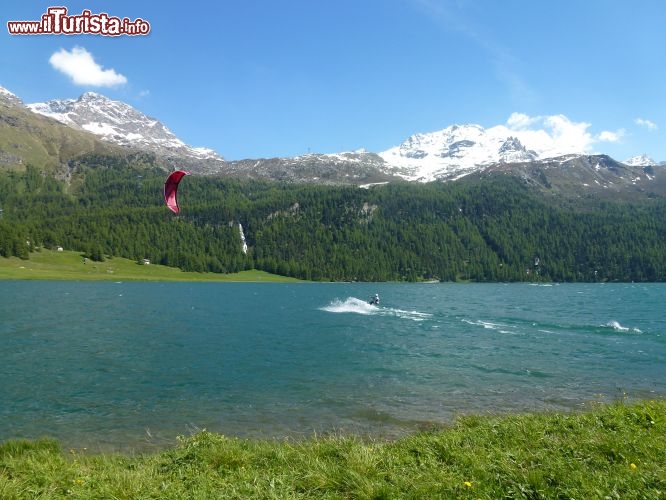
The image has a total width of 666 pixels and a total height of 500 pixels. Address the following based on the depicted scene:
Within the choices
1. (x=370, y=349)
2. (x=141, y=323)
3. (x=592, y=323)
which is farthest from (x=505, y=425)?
(x=592, y=323)

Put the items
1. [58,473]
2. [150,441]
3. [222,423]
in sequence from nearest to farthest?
[58,473]
[150,441]
[222,423]

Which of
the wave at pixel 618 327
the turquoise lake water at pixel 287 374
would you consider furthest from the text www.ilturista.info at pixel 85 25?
the wave at pixel 618 327

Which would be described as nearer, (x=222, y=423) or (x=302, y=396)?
(x=222, y=423)

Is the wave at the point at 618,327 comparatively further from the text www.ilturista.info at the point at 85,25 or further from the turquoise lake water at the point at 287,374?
the text www.ilturista.info at the point at 85,25

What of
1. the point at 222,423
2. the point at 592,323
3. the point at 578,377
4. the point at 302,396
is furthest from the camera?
the point at 592,323

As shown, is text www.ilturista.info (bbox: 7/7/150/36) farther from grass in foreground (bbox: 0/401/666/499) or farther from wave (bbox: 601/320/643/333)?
wave (bbox: 601/320/643/333)

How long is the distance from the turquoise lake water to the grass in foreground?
834cm

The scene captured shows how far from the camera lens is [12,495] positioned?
10383mm

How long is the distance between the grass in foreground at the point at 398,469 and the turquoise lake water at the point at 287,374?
27.3ft

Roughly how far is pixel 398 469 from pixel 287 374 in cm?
2663

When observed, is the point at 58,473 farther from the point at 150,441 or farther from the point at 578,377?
the point at 578,377

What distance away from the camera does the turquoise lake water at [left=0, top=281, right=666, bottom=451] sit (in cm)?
2578

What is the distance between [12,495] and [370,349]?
142ft

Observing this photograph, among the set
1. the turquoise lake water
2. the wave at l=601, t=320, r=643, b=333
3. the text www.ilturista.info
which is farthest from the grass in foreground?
the wave at l=601, t=320, r=643, b=333
